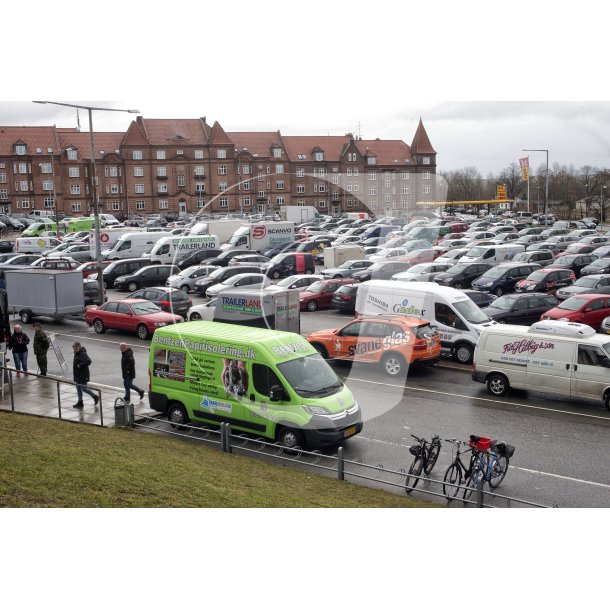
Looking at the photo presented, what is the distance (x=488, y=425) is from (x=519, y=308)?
989 cm

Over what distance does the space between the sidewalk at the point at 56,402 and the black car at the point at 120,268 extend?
1812 cm

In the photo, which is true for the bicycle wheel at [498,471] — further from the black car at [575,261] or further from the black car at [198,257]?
the black car at [198,257]

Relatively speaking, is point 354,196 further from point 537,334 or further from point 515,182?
point 515,182

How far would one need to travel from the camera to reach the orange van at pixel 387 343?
17.9m

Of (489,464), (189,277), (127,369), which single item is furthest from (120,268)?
(489,464)

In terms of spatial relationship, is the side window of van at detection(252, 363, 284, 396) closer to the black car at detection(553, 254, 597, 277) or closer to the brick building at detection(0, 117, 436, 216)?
the brick building at detection(0, 117, 436, 216)

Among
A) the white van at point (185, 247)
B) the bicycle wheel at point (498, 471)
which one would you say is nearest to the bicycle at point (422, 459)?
the bicycle wheel at point (498, 471)

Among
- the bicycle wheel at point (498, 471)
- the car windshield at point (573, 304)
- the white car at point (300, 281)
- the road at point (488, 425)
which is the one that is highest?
the white car at point (300, 281)

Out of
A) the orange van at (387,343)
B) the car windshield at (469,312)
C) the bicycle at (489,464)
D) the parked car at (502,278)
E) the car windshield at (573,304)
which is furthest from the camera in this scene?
the parked car at (502,278)

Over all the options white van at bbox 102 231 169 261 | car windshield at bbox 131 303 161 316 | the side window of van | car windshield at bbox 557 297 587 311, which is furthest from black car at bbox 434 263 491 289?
white van at bbox 102 231 169 261

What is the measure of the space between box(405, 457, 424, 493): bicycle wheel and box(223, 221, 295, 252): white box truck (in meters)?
21.2

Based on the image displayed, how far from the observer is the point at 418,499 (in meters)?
10.8

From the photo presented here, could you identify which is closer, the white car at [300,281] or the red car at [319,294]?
the red car at [319,294]

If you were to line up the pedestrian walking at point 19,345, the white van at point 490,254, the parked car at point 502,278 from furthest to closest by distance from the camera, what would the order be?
the white van at point 490,254 < the parked car at point 502,278 < the pedestrian walking at point 19,345
